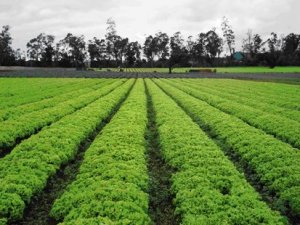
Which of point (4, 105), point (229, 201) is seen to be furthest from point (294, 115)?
point (4, 105)

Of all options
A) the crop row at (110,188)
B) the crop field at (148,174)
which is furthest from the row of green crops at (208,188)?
the crop row at (110,188)

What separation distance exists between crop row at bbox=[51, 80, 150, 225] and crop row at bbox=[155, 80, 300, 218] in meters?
3.98

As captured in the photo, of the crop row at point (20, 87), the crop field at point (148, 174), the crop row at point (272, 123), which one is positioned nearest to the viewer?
the crop field at point (148, 174)

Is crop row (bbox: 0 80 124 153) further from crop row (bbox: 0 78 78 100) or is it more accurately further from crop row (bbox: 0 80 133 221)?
crop row (bbox: 0 78 78 100)

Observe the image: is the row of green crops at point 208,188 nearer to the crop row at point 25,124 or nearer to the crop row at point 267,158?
the crop row at point 267,158

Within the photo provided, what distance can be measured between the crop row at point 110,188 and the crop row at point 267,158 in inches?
157

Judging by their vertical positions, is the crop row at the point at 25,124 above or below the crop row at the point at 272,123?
above

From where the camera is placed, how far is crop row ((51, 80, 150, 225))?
30.6 feet

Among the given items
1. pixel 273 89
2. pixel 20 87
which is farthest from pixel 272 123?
pixel 20 87

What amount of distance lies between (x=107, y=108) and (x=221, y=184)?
56.8 feet

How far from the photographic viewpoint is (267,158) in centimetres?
1434

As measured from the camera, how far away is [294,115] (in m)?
24.8

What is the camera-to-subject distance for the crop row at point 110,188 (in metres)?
9.32

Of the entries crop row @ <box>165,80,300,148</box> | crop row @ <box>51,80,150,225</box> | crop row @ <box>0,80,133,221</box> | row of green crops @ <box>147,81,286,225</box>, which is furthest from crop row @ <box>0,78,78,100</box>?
row of green crops @ <box>147,81,286,225</box>
